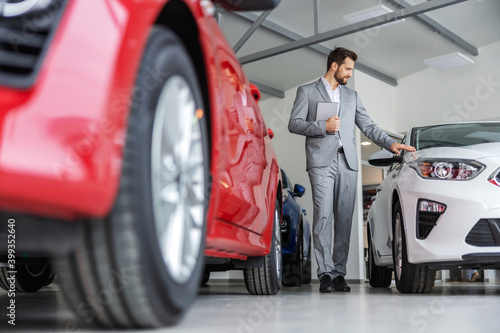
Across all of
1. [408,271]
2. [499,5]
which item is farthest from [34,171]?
[499,5]

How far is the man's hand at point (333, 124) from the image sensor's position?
4840 millimetres

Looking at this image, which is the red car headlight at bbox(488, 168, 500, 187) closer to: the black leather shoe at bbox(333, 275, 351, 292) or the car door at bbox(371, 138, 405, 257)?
the car door at bbox(371, 138, 405, 257)

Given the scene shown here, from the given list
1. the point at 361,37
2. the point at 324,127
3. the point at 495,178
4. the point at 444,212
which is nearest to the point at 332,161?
the point at 324,127

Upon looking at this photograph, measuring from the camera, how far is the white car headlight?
3656 mm

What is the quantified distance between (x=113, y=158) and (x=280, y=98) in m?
11.7

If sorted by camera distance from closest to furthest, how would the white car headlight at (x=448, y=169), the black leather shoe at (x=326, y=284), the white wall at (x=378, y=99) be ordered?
the white car headlight at (x=448, y=169) < the black leather shoe at (x=326, y=284) < the white wall at (x=378, y=99)

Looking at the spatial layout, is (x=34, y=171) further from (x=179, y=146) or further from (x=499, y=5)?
(x=499, y=5)

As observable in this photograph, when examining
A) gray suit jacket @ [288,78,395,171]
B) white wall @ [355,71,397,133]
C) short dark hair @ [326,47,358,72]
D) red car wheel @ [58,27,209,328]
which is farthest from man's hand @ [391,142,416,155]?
white wall @ [355,71,397,133]

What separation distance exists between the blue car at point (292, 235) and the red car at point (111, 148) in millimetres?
4387

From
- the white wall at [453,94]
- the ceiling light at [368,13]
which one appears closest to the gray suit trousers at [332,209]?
the ceiling light at [368,13]

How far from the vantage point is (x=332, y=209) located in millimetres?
5035

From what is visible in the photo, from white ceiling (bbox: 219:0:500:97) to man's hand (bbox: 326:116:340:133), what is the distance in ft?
15.0

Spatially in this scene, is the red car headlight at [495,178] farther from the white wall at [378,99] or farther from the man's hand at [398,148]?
the white wall at [378,99]

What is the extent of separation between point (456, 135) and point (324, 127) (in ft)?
3.15
